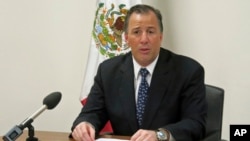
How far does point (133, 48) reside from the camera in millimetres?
2330

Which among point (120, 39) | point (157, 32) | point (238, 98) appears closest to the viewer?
point (157, 32)

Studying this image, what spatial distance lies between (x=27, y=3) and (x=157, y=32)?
6.47 ft

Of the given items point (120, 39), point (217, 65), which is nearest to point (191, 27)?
point (217, 65)

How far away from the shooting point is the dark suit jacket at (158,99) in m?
2.26

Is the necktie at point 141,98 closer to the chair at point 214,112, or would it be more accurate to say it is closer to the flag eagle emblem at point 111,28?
the chair at point 214,112

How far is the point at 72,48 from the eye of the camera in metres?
3.78

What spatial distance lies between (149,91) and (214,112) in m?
0.46

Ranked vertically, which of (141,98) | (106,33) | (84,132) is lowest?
(84,132)

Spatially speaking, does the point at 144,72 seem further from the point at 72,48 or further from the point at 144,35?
the point at 72,48

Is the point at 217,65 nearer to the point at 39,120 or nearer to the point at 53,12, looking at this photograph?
the point at 53,12

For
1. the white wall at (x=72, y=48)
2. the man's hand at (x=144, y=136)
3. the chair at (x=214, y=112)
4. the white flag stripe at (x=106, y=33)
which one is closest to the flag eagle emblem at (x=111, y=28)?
the white flag stripe at (x=106, y=33)

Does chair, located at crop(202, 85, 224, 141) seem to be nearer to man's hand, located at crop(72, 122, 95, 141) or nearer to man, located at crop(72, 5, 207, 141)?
man, located at crop(72, 5, 207, 141)

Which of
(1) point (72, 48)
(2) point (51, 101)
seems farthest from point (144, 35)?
(1) point (72, 48)

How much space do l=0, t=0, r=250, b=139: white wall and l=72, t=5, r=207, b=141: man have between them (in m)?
0.99
